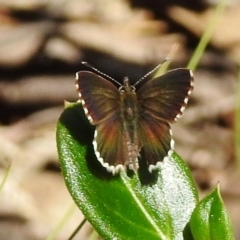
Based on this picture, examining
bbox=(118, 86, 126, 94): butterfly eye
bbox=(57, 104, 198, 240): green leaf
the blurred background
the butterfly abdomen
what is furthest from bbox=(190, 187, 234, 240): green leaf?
the blurred background

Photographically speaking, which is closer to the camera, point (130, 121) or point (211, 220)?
point (211, 220)

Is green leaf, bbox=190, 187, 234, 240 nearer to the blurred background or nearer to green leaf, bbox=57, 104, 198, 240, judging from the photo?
green leaf, bbox=57, 104, 198, 240

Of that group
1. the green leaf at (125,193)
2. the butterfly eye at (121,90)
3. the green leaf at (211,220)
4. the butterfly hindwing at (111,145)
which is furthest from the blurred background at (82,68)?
the green leaf at (211,220)

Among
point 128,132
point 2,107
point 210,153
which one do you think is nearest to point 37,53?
point 2,107

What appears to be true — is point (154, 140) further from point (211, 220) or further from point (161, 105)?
point (211, 220)

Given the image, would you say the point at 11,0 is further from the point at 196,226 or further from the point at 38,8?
the point at 196,226

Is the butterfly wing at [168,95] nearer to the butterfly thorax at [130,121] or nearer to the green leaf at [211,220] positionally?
the butterfly thorax at [130,121]

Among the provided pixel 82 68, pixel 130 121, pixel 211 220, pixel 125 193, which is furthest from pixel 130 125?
pixel 82 68
